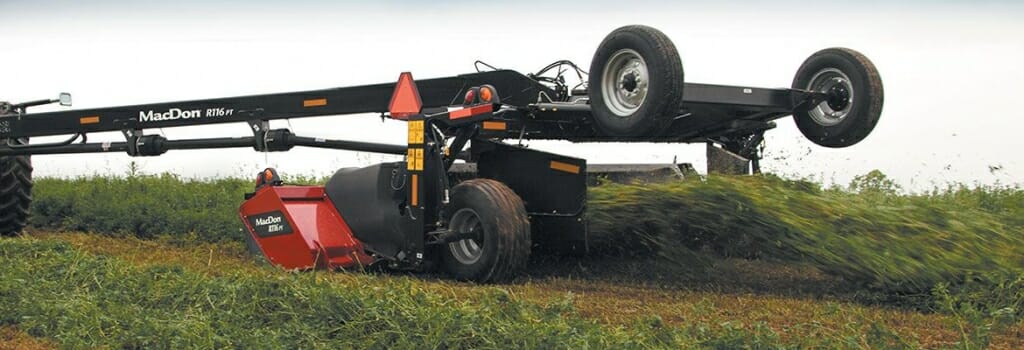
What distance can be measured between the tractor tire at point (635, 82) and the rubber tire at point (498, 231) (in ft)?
2.64

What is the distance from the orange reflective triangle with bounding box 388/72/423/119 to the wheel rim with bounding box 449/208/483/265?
858mm

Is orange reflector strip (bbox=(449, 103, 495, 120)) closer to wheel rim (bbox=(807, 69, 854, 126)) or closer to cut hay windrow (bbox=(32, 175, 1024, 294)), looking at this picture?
cut hay windrow (bbox=(32, 175, 1024, 294))

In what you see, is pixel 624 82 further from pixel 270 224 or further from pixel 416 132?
pixel 270 224

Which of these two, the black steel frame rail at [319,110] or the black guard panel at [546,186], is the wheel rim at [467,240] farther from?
the black steel frame rail at [319,110]

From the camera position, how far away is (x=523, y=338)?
4949mm

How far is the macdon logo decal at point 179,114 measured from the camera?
9.86 meters

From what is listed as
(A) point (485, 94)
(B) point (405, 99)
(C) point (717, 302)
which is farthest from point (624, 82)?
(B) point (405, 99)

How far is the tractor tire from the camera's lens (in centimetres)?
683

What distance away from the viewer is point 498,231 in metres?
7.49

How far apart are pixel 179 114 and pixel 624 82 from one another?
4.71 metres

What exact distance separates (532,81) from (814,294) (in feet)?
7.81

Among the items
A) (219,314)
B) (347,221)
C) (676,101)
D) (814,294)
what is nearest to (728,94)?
(676,101)

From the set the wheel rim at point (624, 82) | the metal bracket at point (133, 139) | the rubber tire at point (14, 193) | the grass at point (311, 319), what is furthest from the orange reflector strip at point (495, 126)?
the rubber tire at point (14, 193)

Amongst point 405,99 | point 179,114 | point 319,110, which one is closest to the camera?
point 405,99
